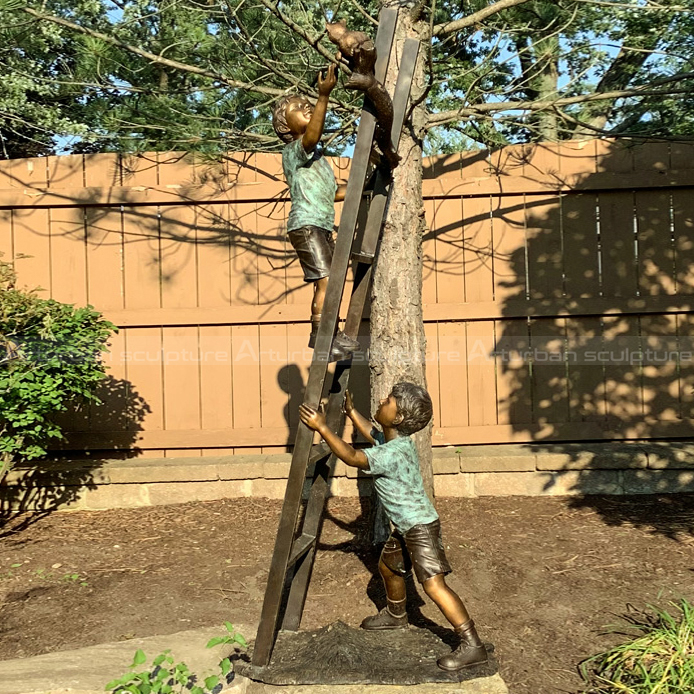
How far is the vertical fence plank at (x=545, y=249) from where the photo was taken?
576 centimetres

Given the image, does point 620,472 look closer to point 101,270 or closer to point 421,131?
point 421,131

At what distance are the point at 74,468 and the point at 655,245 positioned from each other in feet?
15.9

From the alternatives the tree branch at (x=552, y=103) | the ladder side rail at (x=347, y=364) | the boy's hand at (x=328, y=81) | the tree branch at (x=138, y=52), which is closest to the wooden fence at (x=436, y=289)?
the tree branch at (x=552, y=103)

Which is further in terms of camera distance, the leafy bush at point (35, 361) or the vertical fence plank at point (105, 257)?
the vertical fence plank at point (105, 257)

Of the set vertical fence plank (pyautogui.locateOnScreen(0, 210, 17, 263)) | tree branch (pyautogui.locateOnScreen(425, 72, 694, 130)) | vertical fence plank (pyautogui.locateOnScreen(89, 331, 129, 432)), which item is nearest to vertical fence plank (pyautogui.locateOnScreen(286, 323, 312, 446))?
vertical fence plank (pyautogui.locateOnScreen(89, 331, 129, 432))

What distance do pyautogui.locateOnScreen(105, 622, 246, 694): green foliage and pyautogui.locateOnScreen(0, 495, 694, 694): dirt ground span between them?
665 mm

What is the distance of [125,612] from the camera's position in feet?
12.3

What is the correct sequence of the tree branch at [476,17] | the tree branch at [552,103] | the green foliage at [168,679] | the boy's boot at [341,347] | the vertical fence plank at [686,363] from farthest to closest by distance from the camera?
the vertical fence plank at [686,363]
the tree branch at [552,103]
the tree branch at [476,17]
the boy's boot at [341,347]
the green foliage at [168,679]

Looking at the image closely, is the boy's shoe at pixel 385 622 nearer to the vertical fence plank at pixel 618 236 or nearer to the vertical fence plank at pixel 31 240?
the vertical fence plank at pixel 618 236

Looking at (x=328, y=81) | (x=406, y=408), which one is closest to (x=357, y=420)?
(x=406, y=408)

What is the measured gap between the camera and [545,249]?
18.9ft

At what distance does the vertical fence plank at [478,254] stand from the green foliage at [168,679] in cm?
357

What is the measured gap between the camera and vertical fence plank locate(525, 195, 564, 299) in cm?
576

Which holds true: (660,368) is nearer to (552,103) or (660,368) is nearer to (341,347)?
(552,103)
